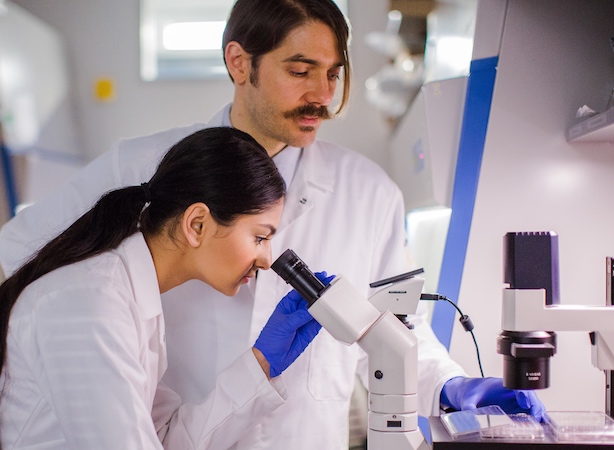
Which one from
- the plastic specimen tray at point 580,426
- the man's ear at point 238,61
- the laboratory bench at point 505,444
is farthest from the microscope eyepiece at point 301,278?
the man's ear at point 238,61

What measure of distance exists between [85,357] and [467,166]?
3.30 ft

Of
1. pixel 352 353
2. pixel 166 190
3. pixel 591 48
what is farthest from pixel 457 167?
pixel 166 190

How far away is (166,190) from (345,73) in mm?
686

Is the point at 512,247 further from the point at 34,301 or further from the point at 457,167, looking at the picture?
the point at 34,301

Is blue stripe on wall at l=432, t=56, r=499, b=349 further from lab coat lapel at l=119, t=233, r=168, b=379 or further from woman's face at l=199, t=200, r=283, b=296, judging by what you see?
lab coat lapel at l=119, t=233, r=168, b=379

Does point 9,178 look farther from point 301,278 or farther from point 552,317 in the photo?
point 552,317

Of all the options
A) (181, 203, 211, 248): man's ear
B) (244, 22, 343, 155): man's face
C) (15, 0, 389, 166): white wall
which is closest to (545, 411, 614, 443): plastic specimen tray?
(181, 203, 211, 248): man's ear

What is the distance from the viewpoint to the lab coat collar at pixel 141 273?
Result: 116cm

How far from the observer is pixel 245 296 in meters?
1.51

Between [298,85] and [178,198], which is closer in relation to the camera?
[178,198]

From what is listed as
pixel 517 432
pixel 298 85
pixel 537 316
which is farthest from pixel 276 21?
pixel 517 432

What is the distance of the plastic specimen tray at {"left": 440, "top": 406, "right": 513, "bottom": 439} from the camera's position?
3.04 ft

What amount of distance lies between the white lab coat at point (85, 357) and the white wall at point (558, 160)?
0.84m

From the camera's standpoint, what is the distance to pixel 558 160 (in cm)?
145
